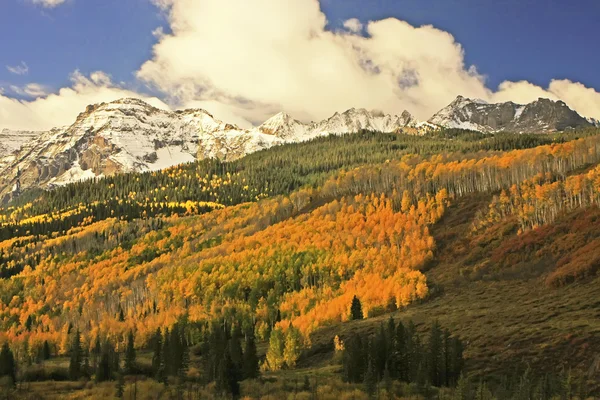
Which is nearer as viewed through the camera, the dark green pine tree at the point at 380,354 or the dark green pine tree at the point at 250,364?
the dark green pine tree at the point at 380,354

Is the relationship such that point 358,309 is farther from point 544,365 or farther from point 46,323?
A: point 46,323

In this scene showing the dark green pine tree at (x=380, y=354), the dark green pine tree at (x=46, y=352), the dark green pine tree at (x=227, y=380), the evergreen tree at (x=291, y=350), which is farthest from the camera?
the dark green pine tree at (x=46, y=352)

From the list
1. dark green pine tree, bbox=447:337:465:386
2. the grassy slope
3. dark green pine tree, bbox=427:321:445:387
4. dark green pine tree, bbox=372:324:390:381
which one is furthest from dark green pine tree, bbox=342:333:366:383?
the grassy slope

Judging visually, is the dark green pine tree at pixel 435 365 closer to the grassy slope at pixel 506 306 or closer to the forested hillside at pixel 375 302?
the forested hillside at pixel 375 302

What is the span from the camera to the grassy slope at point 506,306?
64.2 m

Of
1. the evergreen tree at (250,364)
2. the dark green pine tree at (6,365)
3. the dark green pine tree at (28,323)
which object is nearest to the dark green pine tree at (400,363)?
the evergreen tree at (250,364)

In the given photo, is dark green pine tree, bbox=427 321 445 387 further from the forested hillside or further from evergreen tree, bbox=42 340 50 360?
evergreen tree, bbox=42 340 50 360

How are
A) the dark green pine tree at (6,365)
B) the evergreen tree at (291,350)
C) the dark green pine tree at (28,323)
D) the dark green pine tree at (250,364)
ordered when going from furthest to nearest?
the dark green pine tree at (28,323), the evergreen tree at (291,350), the dark green pine tree at (6,365), the dark green pine tree at (250,364)

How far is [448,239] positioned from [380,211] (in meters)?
46.8

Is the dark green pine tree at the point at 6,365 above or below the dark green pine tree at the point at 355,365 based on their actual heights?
above

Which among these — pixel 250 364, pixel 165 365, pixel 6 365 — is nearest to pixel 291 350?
pixel 250 364

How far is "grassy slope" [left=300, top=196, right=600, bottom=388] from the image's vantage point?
64.2 m

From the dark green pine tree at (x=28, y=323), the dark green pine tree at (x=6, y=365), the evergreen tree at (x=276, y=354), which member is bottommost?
the evergreen tree at (x=276, y=354)

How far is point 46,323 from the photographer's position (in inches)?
6117
